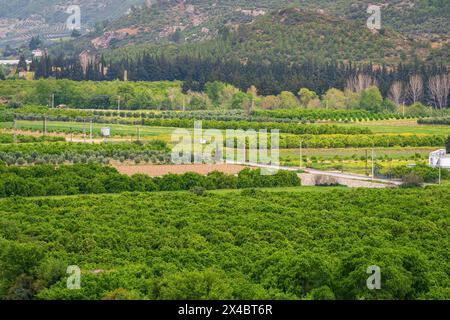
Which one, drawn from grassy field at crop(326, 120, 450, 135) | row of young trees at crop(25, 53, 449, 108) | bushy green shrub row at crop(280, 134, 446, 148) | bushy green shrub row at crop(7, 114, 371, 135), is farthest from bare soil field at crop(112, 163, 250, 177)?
row of young trees at crop(25, 53, 449, 108)

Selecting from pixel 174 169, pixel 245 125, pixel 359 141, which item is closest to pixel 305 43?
pixel 245 125

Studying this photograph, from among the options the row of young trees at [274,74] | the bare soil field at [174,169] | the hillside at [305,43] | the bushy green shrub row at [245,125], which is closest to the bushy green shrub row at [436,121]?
the bushy green shrub row at [245,125]

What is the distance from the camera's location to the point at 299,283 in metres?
34.8

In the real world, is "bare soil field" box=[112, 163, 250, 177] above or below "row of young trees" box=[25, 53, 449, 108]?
below

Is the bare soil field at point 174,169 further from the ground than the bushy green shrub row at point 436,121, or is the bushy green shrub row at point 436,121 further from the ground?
the bushy green shrub row at point 436,121

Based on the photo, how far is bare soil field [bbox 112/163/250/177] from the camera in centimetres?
6664

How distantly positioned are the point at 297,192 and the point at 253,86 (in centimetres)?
7082

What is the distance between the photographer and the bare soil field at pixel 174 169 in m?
66.6

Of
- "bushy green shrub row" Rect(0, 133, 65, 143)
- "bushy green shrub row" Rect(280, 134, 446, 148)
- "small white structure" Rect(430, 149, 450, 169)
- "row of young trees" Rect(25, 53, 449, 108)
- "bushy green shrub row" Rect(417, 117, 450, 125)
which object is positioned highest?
"row of young trees" Rect(25, 53, 449, 108)

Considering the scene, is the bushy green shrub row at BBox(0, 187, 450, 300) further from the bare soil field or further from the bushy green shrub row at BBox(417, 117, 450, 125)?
the bushy green shrub row at BBox(417, 117, 450, 125)

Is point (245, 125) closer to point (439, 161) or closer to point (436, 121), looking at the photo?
point (436, 121)

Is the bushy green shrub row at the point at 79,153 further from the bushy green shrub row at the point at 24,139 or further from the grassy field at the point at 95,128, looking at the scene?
the grassy field at the point at 95,128

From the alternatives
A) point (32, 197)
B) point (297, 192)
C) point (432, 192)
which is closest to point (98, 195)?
point (32, 197)

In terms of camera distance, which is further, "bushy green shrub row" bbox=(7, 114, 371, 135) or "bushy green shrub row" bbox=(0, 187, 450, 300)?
"bushy green shrub row" bbox=(7, 114, 371, 135)
